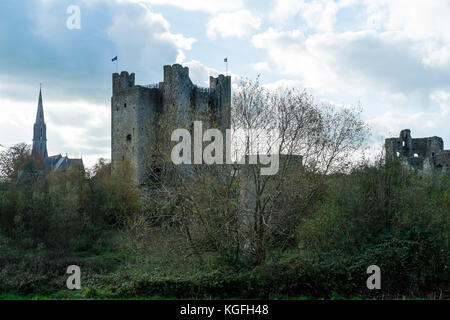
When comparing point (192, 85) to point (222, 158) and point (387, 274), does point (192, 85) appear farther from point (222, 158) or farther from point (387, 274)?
point (387, 274)

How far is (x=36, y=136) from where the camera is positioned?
87.4 meters

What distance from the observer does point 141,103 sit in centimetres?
3262

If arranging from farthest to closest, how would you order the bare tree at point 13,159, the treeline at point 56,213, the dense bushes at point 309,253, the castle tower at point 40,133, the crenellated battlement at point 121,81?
1. the castle tower at point 40,133
2. the bare tree at point 13,159
3. the crenellated battlement at point 121,81
4. the treeline at point 56,213
5. the dense bushes at point 309,253

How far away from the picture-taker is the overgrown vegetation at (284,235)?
10.7 m

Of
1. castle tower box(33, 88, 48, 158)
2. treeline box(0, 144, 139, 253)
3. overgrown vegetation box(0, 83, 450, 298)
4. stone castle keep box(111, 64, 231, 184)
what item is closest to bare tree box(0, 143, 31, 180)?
stone castle keep box(111, 64, 231, 184)

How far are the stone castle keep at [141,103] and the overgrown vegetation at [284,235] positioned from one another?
666 inches

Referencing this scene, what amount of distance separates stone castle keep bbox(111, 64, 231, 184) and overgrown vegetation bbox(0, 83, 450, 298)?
Answer: 16907mm

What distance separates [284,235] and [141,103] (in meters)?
22.0

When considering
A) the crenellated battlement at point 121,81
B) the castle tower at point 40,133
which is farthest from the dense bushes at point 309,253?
the castle tower at point 40,133

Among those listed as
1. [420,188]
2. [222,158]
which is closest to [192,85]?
[222,158]

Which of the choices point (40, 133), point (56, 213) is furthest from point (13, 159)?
point (40, 133)

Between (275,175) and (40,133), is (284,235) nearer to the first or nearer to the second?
(275,175)

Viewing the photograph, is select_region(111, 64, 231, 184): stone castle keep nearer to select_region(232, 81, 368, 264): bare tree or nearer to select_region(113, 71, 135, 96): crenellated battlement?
select_region(113, 71, 135, 96): crenellated battlement

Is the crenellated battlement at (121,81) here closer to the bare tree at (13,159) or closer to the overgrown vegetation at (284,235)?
the bare tree at (13,159)
